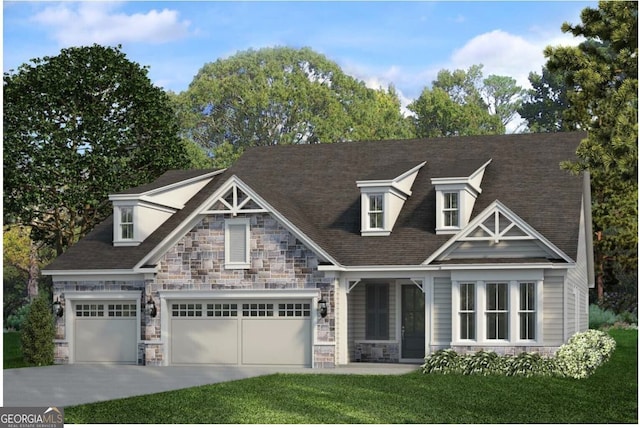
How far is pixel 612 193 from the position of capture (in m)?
44.8

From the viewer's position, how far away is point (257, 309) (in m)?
28.2

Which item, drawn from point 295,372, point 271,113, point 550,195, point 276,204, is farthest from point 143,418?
point 271,113

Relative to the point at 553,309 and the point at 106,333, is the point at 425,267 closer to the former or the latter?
the point at 553,309

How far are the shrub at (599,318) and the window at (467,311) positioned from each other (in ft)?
62.3

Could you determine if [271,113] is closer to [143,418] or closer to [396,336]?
[396,336]

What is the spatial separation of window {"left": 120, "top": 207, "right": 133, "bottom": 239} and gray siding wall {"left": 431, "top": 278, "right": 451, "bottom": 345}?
30.9 ft

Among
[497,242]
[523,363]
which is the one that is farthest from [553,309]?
[497,242]

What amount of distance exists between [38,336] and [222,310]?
523 cm

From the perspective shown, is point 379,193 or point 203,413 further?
point 379,193

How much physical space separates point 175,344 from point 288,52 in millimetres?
40154

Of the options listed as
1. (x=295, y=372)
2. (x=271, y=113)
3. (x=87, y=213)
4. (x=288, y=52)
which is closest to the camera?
(x=295, y=372)

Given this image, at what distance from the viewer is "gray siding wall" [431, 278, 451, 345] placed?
26.9 metres

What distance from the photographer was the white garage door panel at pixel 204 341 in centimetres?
2827

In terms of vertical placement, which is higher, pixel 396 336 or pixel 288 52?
pixel 288 52
